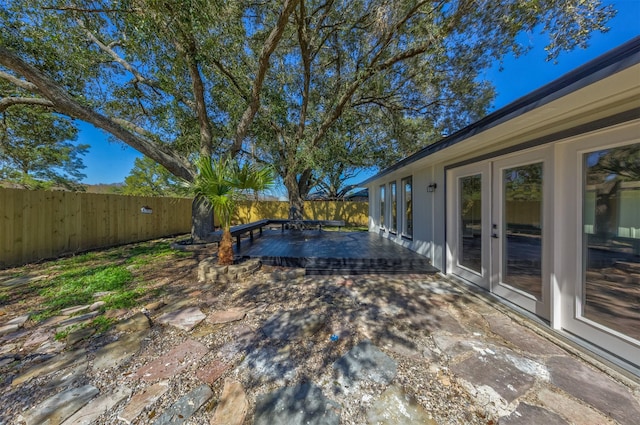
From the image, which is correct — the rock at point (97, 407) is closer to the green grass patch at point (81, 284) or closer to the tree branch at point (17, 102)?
the green grass patch at point (81, 284)

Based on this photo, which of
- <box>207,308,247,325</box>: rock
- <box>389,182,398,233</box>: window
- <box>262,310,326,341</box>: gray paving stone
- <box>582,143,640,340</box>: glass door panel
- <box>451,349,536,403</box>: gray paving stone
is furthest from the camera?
<box>389,182,398,233</box>: window

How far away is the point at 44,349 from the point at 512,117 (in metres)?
4.99

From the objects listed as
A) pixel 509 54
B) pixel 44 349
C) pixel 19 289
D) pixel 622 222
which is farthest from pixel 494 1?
pixel 19 289

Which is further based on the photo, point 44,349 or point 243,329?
point 243,329

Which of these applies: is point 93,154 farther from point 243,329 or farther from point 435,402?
point 435,402

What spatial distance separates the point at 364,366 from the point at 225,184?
3404mm

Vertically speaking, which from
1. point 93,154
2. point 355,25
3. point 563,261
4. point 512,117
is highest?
point 355,25

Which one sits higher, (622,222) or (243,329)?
(622,222)

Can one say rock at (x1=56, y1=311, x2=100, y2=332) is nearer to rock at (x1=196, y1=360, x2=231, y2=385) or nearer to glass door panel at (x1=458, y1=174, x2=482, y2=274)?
rock at (x1=196, y1=360, x2=231, y2=385)

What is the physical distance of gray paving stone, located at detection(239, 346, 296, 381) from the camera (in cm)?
187

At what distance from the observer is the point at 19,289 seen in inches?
140

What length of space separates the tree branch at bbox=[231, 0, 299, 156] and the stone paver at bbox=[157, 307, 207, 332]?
4678mm

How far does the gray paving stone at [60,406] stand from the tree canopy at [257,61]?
17.0 ft

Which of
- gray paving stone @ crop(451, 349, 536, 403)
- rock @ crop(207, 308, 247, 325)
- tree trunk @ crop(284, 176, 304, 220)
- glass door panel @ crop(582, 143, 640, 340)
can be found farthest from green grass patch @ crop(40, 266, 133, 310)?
tree trunk @ crop(284, 176, 304, 220)
